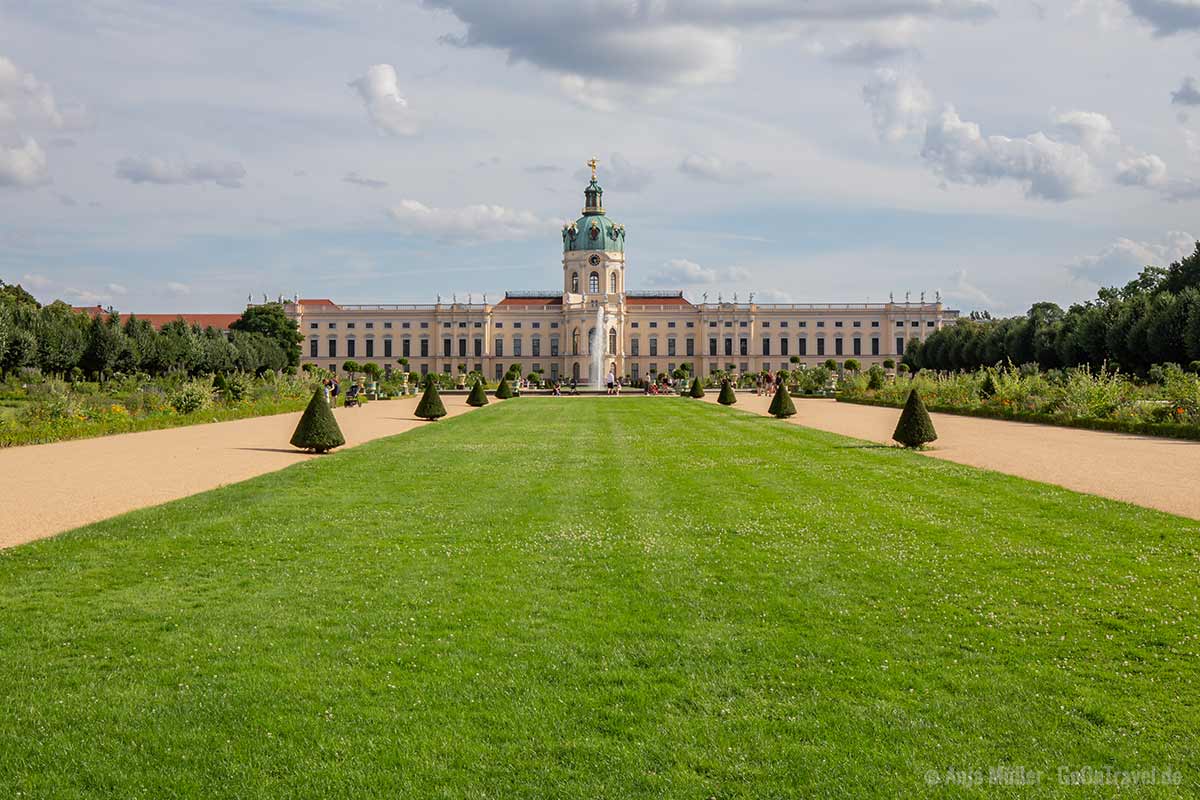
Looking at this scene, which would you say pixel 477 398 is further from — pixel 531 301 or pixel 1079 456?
pixel 531 301

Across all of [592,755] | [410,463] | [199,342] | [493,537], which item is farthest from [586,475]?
[199,342]

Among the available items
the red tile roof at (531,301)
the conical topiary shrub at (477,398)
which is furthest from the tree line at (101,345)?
the red tile roof at (531,301)

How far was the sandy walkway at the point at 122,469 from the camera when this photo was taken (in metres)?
8.67

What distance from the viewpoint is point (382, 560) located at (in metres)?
6.57

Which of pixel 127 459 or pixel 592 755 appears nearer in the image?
pixel 592 755

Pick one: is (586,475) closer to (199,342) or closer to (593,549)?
(593,549)

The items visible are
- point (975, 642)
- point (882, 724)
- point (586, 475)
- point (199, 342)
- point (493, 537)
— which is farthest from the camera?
point (199, 342)

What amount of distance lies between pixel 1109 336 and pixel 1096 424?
21.7 metres

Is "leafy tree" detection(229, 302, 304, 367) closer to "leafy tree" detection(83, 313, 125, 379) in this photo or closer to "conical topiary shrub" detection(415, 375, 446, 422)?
"leafy tree" detection(83, 313, 125, 379)

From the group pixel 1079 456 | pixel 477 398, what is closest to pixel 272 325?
pixel 477 398

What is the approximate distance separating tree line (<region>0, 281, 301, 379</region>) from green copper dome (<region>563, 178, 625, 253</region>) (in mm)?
33367

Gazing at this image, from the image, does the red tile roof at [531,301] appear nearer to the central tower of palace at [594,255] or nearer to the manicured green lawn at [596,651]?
the central tower of palace at [594,255]

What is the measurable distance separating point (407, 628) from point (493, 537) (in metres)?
2.38

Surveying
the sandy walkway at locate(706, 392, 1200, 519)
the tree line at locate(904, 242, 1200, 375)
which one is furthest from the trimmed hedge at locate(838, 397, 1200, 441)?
A: the tree line at locate(904, 242, 1200, 375)
